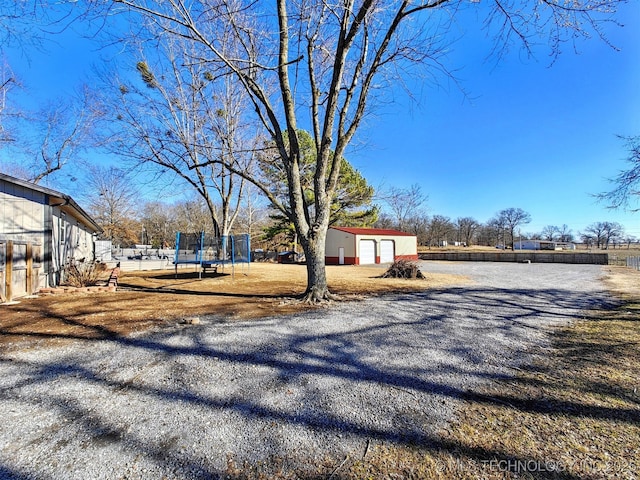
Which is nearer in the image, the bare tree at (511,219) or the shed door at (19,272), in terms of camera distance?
the shed door at (19,272)

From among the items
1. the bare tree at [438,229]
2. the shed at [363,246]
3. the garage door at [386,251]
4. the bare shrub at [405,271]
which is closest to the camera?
the bare shrub at [405,271]

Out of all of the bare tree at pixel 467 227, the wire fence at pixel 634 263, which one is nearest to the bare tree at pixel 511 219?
the bare tree at pixel 467 227

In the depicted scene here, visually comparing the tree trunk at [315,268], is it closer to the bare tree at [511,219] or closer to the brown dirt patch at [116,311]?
the brown dirt patch at [116,311]

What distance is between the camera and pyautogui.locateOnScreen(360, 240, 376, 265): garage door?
25.4 m

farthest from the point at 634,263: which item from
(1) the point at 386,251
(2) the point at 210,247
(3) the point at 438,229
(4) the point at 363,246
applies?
(3) the point at 438,229

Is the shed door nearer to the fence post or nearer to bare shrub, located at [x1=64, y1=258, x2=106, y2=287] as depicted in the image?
the fence post

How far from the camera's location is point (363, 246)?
25.5 meters

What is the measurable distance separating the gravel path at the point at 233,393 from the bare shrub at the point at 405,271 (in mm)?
8300

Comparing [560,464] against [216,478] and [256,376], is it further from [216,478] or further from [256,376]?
[256,376]

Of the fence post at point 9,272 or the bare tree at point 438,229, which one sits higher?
the bare tree at point 438,229

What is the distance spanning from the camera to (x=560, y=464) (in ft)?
5.63

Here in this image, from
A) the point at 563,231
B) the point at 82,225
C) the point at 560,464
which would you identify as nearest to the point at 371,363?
the point at 560,464

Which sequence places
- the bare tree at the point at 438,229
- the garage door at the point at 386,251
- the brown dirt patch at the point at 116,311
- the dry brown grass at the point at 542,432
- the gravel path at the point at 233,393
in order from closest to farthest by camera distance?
the dry brown grass at the point at 542,432 → the gravel path at the point at 233,393 → the brown dirt patch at the point at 116,311 → the garage door at the point at 386,251 → the bare tree at the point at 438,229

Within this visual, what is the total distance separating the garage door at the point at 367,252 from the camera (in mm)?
25359
